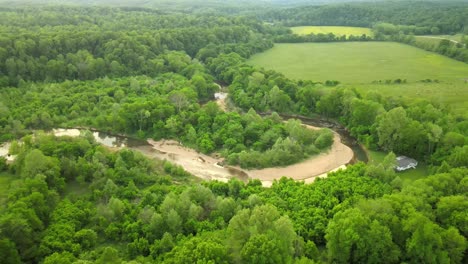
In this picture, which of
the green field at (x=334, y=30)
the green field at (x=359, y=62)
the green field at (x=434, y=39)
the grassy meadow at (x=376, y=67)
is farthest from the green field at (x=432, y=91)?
the green field at (x=334, y=30)

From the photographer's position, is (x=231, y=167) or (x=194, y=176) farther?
(x=231, y=167)

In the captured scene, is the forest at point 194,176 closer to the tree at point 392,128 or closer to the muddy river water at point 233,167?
the tree at point 392,128

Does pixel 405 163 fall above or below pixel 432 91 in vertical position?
below

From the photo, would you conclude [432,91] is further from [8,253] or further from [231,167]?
[8,253]

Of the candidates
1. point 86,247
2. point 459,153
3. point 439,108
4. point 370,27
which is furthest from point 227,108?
point 370,27

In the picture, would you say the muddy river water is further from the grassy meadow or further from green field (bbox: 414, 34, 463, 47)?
green field (bbox: 414, 34, 463, 47)

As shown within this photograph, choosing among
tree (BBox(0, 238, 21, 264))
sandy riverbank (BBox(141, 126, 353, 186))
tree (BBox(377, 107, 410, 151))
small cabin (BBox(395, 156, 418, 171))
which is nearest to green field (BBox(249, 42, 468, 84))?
tree (BBox(377, 107, 410, 151))

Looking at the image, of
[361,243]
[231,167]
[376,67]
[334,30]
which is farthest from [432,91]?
[334,30]
